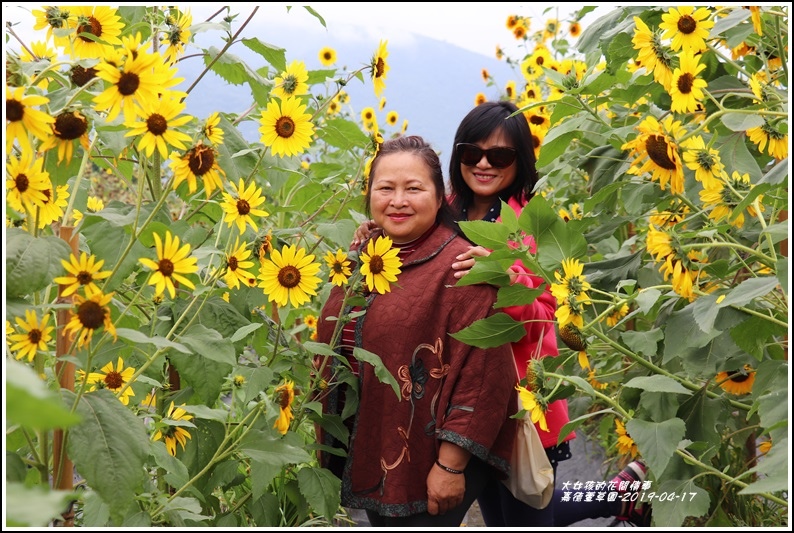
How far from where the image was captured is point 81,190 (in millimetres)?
1515

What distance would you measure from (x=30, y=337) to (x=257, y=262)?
496 mm

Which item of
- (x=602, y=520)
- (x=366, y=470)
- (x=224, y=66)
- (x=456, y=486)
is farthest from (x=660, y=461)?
(x=602, y=520)

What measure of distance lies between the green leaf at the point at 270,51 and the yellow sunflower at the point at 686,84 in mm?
768

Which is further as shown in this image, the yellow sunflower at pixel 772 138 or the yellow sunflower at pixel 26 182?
the yellow sunflower at pixel 772 138

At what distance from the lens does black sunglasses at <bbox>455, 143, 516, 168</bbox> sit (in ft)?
7.22

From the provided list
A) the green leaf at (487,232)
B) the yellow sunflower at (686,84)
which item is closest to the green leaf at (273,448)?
the green leaf at (487,232)

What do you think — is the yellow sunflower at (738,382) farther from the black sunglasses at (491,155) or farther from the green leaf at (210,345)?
the green leaf at (210,345)

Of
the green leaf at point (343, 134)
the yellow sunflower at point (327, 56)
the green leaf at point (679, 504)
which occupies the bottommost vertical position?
the green leaf at point (679, 504)

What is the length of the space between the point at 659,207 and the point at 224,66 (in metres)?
0.98

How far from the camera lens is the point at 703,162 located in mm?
1478

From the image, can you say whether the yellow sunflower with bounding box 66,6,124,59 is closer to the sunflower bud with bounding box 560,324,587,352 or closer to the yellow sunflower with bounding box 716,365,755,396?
the sunflower bud with bounding box 560,324,587,352

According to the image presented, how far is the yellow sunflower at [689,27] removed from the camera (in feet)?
A: 5.00

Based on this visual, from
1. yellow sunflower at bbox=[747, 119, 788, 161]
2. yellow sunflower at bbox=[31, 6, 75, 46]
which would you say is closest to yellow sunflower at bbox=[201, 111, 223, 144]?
yellow sunflower at bbox=[31, 6, 75, 46]

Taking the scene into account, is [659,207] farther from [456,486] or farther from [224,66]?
[224,66]
